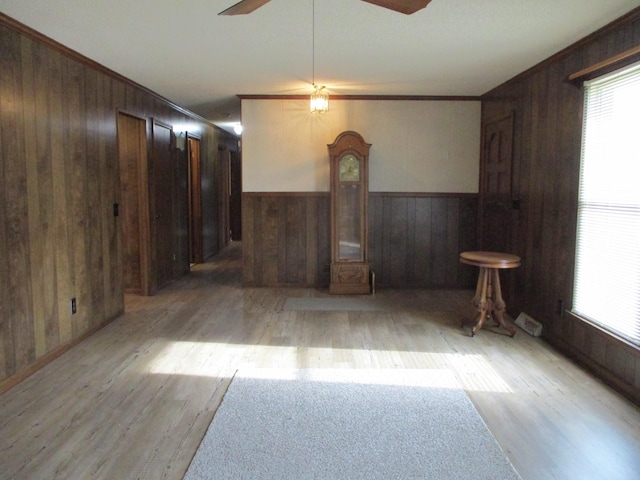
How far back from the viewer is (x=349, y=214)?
5543 mm

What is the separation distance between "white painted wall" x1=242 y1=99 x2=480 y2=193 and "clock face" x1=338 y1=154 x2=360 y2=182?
0.36 metres

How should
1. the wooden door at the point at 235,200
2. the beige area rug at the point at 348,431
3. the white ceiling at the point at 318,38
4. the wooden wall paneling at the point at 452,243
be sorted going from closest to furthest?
the beige area rug at the point at 348,431 → the white ceiling at the point at 318,38 → the wooden wall paneling at the point at 452,243 → the wooden door at the point at 235,200

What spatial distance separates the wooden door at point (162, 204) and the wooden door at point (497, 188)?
3.88m

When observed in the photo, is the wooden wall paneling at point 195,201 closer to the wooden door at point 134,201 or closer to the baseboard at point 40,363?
the wooden door at point 134,201

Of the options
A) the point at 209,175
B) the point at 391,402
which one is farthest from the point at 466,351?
the point at 209,175

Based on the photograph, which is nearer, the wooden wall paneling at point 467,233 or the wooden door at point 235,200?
the wooden wall paneling at point 467,233

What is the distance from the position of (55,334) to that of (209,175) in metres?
4.90

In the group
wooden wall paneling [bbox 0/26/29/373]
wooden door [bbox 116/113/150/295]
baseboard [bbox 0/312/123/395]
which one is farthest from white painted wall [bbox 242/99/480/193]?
wooden wall paneling [bbox 0/26/29/373]

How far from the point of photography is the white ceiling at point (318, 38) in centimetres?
Answer: 280

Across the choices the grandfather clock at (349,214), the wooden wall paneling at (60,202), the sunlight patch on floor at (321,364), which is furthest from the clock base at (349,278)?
the wooden wall paneling at (60,202)

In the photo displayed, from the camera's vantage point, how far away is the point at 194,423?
2547 millimetres

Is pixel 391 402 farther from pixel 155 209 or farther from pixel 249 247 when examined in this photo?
pixel 155 209

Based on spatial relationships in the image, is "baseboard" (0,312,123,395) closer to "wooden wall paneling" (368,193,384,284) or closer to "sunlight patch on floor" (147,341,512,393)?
"sunlight patch on floor" (147,341,512,393)

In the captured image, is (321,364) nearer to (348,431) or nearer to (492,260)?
(348,431)
